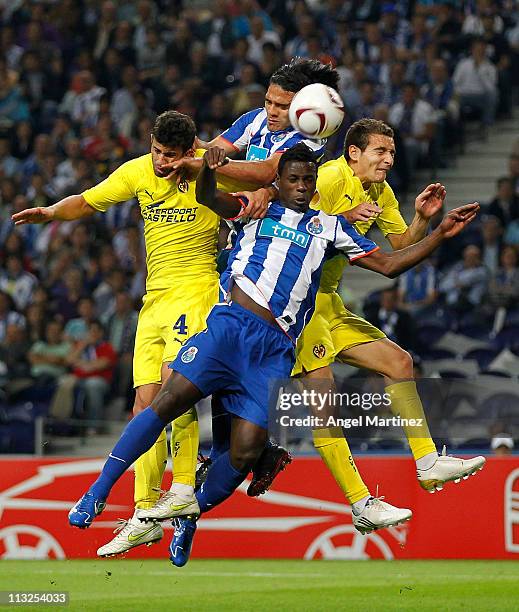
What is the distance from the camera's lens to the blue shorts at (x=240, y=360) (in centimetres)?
934

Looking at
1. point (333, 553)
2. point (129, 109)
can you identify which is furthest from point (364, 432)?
point (129, 109)

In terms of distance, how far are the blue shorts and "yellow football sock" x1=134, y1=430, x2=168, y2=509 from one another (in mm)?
906

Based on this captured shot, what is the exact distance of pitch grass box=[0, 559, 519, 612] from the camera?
11.1 metres

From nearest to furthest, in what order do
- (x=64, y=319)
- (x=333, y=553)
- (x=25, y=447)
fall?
1. (x=333, y=553)
2. (x=25, y=447)
3. (x=64, y=319)

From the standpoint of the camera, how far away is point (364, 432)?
444 inches

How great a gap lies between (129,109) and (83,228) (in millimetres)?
2590

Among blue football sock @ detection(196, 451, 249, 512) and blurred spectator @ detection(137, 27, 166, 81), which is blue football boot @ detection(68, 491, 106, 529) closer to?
blue football sock @ detection(196, 451, 249, 512)

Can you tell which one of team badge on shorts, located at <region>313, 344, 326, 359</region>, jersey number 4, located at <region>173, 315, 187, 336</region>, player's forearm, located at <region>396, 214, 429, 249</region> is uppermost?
player's forearm, located at <region>396, 214, 429, 249</region>

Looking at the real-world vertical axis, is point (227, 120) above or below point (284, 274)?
below

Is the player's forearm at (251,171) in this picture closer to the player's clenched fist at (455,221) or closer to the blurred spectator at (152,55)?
the player's clenched fist at (455,221)

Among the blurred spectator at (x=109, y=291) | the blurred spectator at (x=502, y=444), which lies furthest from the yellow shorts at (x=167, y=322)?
the blurred spectator at (x=109, y=291)

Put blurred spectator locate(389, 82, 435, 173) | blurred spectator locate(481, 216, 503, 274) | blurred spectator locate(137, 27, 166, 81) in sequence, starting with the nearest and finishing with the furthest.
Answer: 1. blurred spectator locate(481, 216, 503, 274)
2. blurred spectator locate(389, 82, 435, 173)
3. blurred spectator locate(137, 27, 166, 81)

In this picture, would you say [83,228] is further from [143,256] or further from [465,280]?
[465,280]

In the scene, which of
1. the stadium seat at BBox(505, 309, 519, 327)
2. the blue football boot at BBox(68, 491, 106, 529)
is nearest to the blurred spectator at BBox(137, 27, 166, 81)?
the stadium seat at BBox(505, 309, 519, 327)
